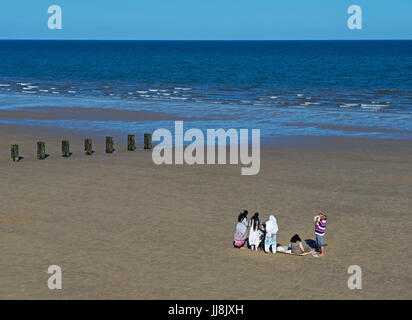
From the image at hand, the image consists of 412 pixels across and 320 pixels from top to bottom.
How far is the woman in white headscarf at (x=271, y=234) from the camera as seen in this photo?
61.5ft

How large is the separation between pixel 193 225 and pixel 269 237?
3.60 m

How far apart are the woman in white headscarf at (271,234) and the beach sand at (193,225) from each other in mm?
351

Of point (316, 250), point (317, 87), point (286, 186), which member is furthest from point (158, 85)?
point (316, 250)

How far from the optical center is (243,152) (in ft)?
118

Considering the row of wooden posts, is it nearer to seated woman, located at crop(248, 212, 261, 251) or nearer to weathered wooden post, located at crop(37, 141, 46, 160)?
weathered wooden post, located at crop(37, 141, 46, 160)

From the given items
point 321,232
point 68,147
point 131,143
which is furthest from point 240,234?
point 131,143

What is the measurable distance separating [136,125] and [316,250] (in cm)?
3075

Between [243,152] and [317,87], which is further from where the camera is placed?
[317,87]

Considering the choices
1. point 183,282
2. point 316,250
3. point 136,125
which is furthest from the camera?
point 136,125

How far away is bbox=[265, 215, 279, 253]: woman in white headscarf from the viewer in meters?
18.7

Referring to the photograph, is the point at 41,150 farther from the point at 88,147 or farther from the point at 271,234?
the point at 271,234

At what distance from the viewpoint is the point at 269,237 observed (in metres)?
18.9
